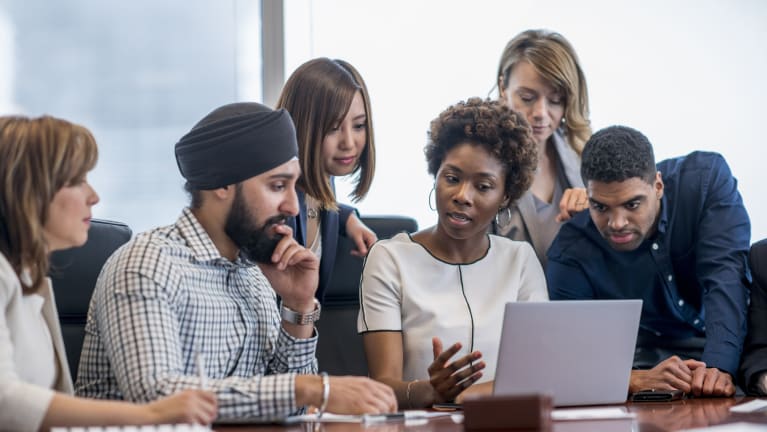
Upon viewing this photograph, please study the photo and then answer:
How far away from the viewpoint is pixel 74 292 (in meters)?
2.30

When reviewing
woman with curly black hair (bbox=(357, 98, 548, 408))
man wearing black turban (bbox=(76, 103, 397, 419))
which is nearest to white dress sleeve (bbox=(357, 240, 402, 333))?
woman with curly black hair (bbox=(357, 98, 548, 408))

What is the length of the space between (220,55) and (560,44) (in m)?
1.31

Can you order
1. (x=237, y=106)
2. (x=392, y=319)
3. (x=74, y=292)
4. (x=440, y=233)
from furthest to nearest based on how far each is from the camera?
(x=440, y=233) < (x=392, y=319) < (x=74, y=292) < (x=237, y=106)

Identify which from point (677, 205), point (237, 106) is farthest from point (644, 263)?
point (237, 106)

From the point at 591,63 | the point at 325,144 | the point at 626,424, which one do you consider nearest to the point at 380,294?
the point at 325,144

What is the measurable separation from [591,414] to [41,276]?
1096 mm

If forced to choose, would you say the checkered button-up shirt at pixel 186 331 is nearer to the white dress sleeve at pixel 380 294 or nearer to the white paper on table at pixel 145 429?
the white paper on table at pixel 145 429

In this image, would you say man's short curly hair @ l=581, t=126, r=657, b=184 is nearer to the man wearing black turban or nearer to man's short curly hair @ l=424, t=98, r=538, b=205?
man's short curly hair @ l=424, t=98, r=538, b=205

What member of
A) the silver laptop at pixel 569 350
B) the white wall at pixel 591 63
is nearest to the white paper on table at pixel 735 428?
the silver laptop at pixel 569 350

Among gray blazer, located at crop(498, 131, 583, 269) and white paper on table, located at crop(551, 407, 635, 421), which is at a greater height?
gray blazer, located at crop(498, 131, 583, 269)

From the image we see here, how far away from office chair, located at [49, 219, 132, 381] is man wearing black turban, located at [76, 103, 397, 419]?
358mm

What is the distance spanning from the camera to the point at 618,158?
8.52 ft

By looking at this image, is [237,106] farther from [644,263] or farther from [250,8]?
[250,8]

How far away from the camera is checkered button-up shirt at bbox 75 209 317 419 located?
177 cm
